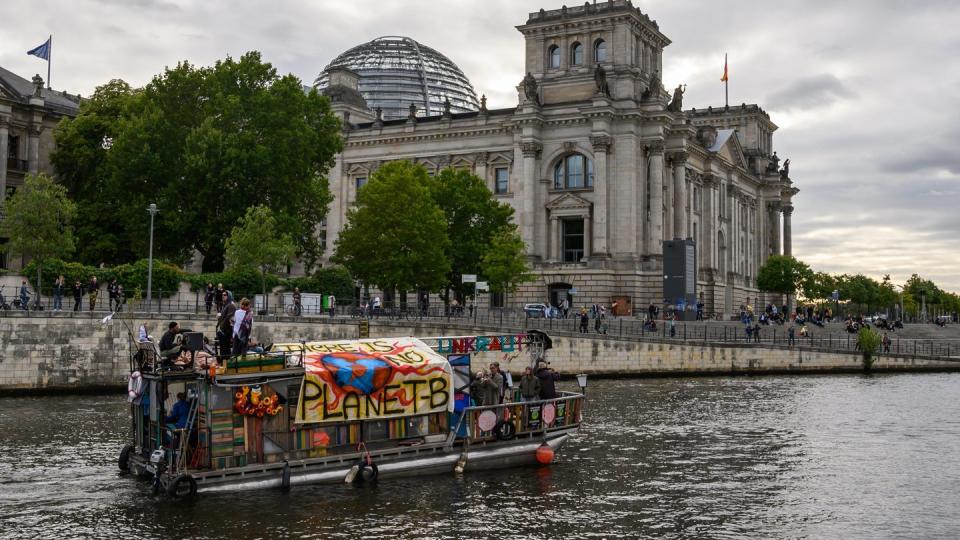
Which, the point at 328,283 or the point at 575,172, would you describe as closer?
the point at 328,283

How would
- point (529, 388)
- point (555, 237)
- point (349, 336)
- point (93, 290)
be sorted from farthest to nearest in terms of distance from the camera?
point (555, 237), point (349, 336), point (93, 290), point (529, 388)

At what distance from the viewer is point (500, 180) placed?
98.3 metres

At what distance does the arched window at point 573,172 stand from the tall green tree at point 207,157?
29813mm

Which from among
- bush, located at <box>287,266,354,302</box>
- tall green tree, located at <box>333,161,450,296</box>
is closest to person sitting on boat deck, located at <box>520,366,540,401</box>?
bush, located at <box>287,266,354,302</box>

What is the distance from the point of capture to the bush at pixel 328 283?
2480 inches

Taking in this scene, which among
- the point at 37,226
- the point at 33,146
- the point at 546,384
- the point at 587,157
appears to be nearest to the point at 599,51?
the point at 587,157

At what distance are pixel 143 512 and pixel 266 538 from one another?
366cm

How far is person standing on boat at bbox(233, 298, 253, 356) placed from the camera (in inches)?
915

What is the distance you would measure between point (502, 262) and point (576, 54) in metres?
28.6

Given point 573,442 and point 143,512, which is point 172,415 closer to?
point 143,512

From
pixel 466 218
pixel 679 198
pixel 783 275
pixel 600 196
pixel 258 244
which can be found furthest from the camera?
pixel 783 275

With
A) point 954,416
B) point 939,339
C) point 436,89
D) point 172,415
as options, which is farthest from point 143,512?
point 436,89

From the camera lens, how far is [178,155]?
64125 mm

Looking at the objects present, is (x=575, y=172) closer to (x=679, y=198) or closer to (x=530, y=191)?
(x=530, y=191)
